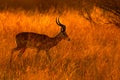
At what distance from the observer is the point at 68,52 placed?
7176 millimetres

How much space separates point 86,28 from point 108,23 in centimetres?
68

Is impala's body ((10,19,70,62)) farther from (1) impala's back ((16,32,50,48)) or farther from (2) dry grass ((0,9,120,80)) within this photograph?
(2) dry grass ((0,9,120,80))

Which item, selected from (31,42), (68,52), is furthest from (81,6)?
(31,42)

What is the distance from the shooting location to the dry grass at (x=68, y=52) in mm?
5926

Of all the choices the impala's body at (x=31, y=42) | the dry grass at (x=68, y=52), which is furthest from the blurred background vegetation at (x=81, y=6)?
the impala's body at (x=31, y=42)

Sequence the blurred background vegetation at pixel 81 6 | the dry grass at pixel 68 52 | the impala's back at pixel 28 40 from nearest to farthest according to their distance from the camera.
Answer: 1. the dry grass at pixel 68 52
2. the impala's back at pixel 28 40
3. the blurred background vegetation at pixel 81 6

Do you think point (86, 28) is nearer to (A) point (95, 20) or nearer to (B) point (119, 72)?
(A) point (95, 20)

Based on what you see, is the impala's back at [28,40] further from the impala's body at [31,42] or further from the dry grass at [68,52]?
the dry grass at [68,52]

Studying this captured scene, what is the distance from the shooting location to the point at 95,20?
34.6ft

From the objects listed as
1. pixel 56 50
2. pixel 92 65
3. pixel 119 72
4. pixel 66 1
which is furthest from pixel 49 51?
pixel 66 1

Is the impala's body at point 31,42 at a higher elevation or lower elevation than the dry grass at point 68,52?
higher

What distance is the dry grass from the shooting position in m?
5.93

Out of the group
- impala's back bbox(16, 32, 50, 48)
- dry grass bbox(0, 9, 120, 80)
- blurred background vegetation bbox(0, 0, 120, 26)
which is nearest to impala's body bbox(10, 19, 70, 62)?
impala's back bbox(16, 32, 50, 48)

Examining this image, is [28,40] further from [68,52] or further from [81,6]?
[81,6]
